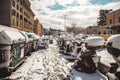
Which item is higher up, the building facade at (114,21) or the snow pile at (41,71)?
the building facade at (114,21)

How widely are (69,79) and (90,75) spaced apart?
139cm

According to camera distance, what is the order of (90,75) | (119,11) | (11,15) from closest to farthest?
(90,75) → (11,15) → (119,11)

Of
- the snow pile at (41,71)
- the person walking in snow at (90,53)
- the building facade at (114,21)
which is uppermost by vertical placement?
the building facade at (114,21)

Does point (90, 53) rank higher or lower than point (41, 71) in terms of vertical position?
higher

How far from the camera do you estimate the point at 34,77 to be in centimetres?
807

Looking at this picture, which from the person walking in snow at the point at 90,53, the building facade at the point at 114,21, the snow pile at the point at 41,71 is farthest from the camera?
the building facade at the point at 114,21

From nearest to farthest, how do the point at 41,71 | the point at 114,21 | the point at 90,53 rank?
the point at 90,53, the point at 41,71, the point at 114,21

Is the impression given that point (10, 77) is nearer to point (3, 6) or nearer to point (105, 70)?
point (105, 70)

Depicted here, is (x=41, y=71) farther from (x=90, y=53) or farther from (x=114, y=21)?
(x=114, y=21)

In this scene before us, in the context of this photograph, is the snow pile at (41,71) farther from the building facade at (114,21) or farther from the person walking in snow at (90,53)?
the building facade at (114,21)

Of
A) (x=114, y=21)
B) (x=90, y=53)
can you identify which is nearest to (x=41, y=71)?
(x=90, y=53)

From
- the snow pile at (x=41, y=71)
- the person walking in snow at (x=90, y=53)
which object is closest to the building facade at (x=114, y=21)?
the snow pile at (x=41, y=71)

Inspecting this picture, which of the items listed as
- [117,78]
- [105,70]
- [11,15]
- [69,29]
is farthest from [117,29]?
[69,29]

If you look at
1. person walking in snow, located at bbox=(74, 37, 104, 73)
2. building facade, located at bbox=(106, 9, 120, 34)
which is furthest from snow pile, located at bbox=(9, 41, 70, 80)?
building facade, located at bbox=(106, 9, 120, 34)
